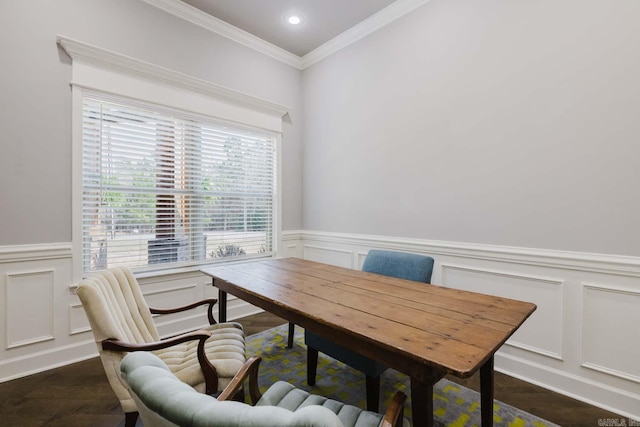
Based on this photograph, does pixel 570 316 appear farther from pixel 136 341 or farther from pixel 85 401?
pixel 85 401

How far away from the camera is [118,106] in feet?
8.52

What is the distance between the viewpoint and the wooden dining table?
1.03 metres

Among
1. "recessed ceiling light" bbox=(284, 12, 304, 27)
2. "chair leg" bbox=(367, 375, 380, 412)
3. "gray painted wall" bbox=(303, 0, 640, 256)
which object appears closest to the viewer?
"chair leg" bbox=(367, 375, 380, 412)

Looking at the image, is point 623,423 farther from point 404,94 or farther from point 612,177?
point 404,94

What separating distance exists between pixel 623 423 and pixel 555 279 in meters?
0.84

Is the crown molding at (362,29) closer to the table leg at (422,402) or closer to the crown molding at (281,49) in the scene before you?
the crown molding at (281,49)

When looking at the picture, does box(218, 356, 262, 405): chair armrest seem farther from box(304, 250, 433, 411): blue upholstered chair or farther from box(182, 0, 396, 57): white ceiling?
box(182, 0, 396, 57): white ceiling

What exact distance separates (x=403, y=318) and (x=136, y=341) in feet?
4.70

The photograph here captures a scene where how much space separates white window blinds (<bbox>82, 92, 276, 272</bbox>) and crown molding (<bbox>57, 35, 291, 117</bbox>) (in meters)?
0.27

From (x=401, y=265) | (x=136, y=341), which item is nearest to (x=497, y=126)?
(x=401, y=265)

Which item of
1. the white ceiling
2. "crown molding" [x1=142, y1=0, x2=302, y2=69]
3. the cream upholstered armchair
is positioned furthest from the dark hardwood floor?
the white ceiling

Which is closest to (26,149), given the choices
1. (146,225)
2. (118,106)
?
(118,106)

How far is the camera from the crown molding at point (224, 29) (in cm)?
284

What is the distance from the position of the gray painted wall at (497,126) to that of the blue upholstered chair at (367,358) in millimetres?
665
